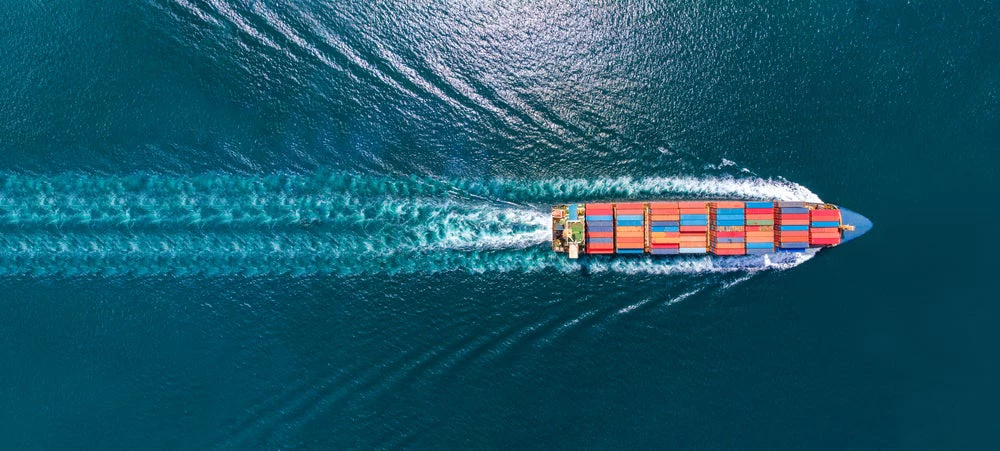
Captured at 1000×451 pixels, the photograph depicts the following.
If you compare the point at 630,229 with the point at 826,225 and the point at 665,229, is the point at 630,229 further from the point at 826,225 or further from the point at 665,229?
the point at 826,225

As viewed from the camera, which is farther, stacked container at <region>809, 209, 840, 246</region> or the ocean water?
the ocean water

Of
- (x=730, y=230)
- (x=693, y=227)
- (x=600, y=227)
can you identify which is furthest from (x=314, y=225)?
(x=730, y=230)

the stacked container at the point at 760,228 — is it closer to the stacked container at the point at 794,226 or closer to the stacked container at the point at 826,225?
the stacked container at the point at 794,226

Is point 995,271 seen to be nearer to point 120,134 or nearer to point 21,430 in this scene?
point 120,134

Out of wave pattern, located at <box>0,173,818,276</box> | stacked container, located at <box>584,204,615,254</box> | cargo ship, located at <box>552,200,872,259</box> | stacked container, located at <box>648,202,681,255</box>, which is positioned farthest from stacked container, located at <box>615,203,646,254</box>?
wave pattern, located at <box>0,173,818,276</box>

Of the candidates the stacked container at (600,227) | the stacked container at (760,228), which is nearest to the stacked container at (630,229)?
the stacked container at (600,227)

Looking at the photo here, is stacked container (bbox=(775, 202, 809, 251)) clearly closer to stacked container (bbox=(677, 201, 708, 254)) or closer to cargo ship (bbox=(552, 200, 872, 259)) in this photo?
cargo ship (bbox=(552, 200, 872, 259))
